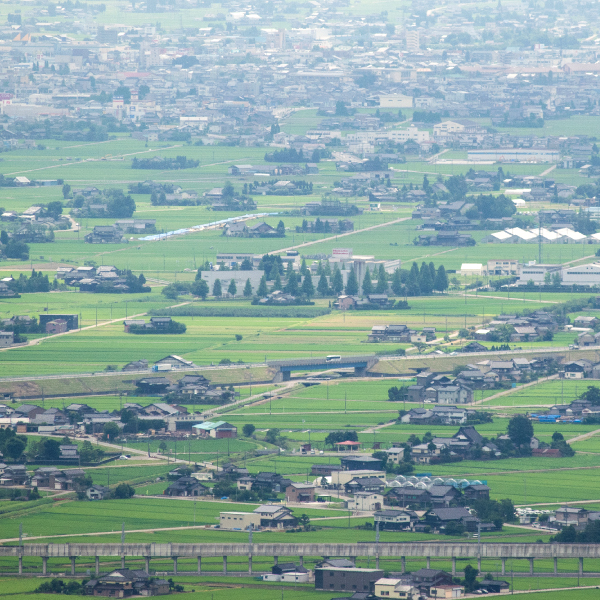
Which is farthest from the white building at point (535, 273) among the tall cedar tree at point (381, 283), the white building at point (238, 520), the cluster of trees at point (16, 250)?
the white building at point (238, 520)

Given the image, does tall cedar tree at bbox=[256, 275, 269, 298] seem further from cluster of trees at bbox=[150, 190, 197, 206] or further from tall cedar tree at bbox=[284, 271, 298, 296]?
cluster of trees at bbox=[150, 190, 197, 206]

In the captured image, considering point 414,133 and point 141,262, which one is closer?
point 141,262

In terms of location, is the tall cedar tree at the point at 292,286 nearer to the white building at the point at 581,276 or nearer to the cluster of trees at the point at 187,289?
the cluster of trees at the point at 187,289

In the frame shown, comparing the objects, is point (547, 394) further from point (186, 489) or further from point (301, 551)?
point (301, 551)

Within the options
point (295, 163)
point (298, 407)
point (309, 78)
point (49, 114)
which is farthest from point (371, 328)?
point (309, 78)

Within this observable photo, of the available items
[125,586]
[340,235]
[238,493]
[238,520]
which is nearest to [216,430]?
[238,493]

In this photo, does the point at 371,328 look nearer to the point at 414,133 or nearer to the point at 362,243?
the point at 362,243

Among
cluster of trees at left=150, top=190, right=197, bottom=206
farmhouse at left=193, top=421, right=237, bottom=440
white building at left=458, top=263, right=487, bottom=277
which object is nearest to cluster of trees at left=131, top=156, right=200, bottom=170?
cluster of trees at left=150, top=190, right=197, bottom=206
